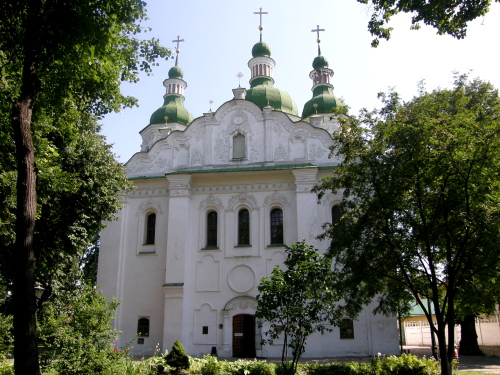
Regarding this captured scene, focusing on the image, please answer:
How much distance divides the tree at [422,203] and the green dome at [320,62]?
67.8 feet

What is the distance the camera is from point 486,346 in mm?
33719

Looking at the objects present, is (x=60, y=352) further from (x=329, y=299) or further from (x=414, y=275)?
(x=414, y=275)

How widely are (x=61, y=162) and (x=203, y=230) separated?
28.6 feet

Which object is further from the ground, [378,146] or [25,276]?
[378,146]

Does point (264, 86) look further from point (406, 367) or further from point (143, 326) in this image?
point (406, 367)

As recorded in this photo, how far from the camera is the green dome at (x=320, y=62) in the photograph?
33844 mm

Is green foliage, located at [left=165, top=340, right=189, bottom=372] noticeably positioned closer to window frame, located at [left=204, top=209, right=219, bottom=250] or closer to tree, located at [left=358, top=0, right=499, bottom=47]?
window frame, located at [left=204, top=209, right=219, bottom=250]

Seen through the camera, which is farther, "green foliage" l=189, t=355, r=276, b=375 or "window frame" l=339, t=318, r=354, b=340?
"window frame" l=339, t=318, r=354, b=340

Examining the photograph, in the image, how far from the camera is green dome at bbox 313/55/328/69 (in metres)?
33.8

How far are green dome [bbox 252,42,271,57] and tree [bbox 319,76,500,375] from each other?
64.4 feet

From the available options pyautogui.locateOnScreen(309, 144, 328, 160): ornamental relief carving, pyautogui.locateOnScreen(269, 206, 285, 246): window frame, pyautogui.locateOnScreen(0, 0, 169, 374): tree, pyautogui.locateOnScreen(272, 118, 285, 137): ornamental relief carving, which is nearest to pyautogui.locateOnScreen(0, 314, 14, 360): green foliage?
pyautogui.locateOnScreen(0, 0, 169, 374): tree

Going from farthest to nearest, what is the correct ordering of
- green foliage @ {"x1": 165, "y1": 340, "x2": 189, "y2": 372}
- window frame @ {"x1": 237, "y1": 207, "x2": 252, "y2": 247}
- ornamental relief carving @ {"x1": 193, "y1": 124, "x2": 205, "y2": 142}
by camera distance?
ornamental relief carving @ {"x1": 193, "y1": 124, "x2": 205, "y2": 142}, window frame @ {"x1": 237, "y1": 207, "x2": 252, "y2": 247}, green foliage @ {"x1": 165, "y1": 340, "x2": 189, "y2": 372}

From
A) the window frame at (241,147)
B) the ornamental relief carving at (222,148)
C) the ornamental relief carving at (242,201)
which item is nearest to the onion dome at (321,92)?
the window frame at (241,147)

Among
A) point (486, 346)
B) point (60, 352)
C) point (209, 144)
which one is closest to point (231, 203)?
point (209, 144)
